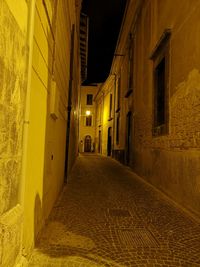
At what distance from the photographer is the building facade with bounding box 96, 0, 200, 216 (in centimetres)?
497

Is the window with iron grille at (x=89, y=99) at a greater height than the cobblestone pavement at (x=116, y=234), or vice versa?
the window with iron grille at (x=89, y=99)

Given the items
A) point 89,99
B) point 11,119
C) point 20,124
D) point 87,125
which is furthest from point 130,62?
point 89,99

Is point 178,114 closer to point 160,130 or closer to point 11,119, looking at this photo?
point 160,130

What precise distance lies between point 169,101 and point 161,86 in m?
1.33

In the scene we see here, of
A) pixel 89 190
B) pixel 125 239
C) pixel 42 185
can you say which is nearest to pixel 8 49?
pixel 42 185

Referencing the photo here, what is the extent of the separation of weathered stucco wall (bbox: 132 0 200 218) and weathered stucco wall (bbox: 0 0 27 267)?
3.64 m

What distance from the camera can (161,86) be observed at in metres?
7.64

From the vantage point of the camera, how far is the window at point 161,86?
6757 millimetres

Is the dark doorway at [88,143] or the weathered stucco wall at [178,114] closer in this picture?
the weathered stucco wall at [178,114]

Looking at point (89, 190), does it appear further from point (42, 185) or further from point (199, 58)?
point (199, 58)

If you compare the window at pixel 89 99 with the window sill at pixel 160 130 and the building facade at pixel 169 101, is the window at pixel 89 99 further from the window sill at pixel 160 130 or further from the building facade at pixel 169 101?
the window sill at pixel 160 130

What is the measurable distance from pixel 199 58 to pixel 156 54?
3.24m

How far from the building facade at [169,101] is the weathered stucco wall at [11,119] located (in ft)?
11.9

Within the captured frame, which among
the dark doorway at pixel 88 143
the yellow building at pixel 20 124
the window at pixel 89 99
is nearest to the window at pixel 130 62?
the yellow building at pixel 20 124
